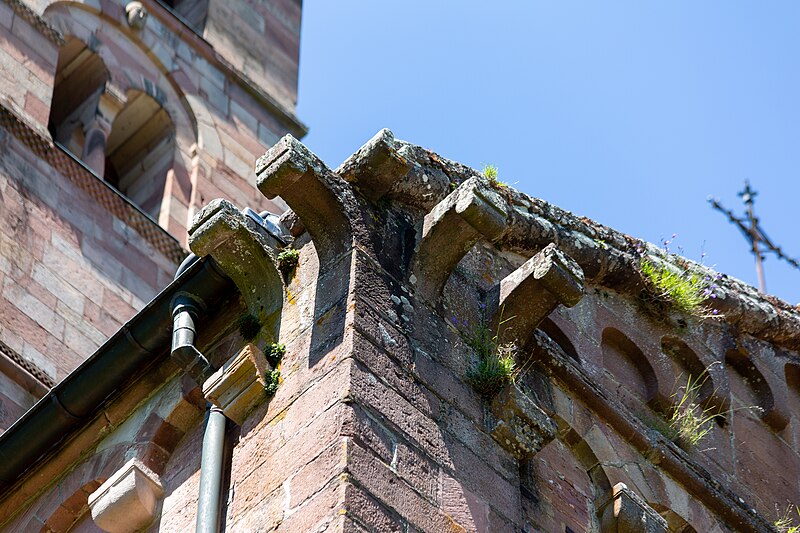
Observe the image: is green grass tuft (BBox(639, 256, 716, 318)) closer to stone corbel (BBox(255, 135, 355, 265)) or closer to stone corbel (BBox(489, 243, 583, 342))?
stone corbel (BBox(489, 243, 583, 342))

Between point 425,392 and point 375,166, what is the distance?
1.11m

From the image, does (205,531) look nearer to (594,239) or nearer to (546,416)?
(546,416)

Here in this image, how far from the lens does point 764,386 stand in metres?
10.9

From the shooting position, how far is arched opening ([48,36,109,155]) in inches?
753

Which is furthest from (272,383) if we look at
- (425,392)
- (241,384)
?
(425,392)

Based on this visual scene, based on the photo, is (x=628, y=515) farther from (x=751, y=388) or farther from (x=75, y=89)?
(x=75, y=89)

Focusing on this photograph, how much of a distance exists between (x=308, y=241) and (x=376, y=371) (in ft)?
3.16

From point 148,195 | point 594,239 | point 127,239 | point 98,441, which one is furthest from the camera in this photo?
point 148,195

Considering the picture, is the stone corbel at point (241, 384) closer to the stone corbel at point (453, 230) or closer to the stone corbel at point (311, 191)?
the stone corbel at point (311, 191)

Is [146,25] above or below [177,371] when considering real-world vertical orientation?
above

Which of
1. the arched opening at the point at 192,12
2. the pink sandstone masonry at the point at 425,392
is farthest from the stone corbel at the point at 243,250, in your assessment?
the arched opening at the point at 192,12

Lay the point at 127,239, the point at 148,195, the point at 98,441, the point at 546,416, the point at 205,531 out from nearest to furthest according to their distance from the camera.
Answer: the point at 205,531
the point at 546,416
the point at 98,441
the point at 127,239
the point at 148,195

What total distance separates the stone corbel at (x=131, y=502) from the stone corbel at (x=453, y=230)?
1.41 metres

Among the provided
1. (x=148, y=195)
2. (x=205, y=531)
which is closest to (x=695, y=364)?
(x=205, y=531)
